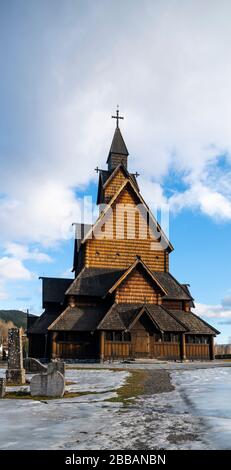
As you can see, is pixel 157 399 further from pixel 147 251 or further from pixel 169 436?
pixel 147 251

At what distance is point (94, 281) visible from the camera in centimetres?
3534

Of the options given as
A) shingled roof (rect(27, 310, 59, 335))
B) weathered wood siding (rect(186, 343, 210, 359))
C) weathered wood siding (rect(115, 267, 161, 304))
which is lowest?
weathered wood siding (rect(186, 343, 210, 359))

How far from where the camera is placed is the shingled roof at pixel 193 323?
33469mm

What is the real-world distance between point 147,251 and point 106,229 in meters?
4.34

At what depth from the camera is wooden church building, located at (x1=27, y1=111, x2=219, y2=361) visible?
31234mm

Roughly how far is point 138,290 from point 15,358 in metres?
18.2

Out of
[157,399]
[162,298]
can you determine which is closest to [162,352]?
[162,298]

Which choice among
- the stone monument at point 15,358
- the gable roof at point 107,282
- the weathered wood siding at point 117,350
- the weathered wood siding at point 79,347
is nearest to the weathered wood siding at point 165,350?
the weathered wood siding at point 117,350

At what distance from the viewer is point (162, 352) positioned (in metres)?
31.9

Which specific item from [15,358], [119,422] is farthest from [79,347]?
[119,422]

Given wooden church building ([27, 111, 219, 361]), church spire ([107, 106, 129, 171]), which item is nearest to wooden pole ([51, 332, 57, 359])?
wooden church building ([27, 111, 219, 361])

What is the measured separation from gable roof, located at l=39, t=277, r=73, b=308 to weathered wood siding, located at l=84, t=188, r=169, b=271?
14.4ft

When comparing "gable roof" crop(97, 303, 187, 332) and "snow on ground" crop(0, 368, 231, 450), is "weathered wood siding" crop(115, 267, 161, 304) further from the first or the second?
"snow on ground" crop(0, 368, 231, 450)
